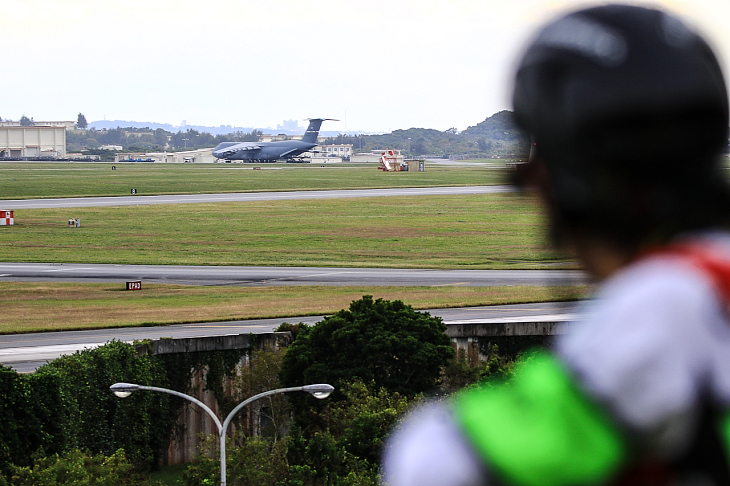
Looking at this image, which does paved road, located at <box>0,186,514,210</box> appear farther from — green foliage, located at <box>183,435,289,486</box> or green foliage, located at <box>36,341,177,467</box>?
green foliage, located at <box>183,435,289,486</box>

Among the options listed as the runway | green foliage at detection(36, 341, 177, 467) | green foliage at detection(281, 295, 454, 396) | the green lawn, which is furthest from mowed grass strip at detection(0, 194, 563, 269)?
green foliage at detection(36, 341, 177, 467)

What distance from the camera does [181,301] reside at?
6019 centimetres

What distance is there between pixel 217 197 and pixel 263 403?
359 feet

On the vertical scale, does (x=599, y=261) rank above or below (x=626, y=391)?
above

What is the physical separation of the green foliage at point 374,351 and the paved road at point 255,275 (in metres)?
26.4

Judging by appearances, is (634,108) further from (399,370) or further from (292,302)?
(292,302)

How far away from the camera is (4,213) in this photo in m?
108

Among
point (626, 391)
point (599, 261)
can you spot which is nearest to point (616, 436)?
point (626, 391)

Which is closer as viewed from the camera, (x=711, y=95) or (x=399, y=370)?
(x=711, y=95)

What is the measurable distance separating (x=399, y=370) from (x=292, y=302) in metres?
20.7

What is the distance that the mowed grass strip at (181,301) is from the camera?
5319 centimetres

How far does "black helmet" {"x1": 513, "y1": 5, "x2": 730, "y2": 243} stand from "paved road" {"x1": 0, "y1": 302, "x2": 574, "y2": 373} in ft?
134

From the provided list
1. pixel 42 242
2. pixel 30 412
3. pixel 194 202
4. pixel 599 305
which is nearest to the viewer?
pixel 599 305

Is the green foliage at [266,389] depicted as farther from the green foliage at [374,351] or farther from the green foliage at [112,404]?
the green foliage at [112,404]
